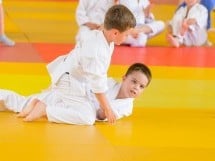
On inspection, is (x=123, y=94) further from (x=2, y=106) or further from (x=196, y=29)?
(x=196, y=29)

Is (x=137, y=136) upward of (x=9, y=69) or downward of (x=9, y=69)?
downward

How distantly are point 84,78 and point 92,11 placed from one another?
3963 mm

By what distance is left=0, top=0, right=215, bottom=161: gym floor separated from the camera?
4.77 meters

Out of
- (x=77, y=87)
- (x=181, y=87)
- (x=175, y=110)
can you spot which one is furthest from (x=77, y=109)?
(x=181, y=87)

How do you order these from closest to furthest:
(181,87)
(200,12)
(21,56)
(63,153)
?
1. (63,153)
2. (181,87)
3. (21,56)
4. (200,12)

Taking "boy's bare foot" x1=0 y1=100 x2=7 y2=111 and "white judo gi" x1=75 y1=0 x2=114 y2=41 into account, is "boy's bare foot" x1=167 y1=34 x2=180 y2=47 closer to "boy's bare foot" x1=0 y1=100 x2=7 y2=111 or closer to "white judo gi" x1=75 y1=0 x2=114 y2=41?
"white judo gi" x1=75 y1=0 x2=114 y2=41

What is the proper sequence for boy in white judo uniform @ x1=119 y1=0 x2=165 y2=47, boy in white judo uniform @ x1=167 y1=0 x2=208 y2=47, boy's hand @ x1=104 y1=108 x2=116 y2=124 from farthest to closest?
boy in white judo uniform @ x1=167 y1=0 x2=208 y2=47 → boy in white judo uniform @ x1=119 y1=0 x2=165 y2=47 → boy's hand @ x1=104 y1=108 x2=116 y2=124

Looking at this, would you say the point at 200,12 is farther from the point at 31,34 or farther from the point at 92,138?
the point at 92,138

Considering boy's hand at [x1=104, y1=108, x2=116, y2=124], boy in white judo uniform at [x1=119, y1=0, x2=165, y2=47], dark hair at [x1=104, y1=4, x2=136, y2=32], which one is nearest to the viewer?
dark hair at [x1=104, y1=4, x2=136, y2=32]

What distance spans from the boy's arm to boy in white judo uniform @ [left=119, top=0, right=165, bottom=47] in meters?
4.00

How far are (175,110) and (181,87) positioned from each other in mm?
876

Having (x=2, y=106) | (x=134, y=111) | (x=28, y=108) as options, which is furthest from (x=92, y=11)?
(x=28, y=108)

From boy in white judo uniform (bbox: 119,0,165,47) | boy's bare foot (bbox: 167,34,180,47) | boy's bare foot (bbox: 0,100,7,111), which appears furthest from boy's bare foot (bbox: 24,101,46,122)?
boy's bare foot (bbox: 167,34,180,47)

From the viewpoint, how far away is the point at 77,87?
564 centimetres
